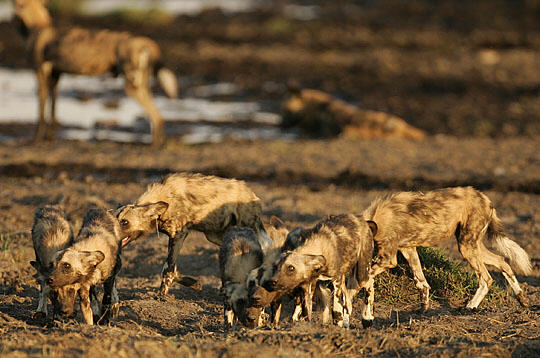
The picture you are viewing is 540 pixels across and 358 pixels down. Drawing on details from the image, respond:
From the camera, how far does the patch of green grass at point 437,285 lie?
802 cm

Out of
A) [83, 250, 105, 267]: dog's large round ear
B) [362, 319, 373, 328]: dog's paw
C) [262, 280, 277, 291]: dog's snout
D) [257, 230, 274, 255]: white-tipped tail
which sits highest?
[83, 250, 105, 267]: dog's large round ear

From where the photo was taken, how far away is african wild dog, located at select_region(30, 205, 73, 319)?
6.87 meters

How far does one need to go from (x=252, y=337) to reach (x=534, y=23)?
29.5 m

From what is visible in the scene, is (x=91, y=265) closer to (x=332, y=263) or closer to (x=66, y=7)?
(x=332, y=263)

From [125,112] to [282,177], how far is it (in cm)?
688

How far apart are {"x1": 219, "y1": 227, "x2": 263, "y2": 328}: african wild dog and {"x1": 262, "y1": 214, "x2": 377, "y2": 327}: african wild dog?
379 mm

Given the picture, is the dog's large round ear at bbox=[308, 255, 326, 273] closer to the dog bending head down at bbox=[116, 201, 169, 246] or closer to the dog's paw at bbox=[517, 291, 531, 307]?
the dog bending head down at bbox=[116, 201, 169, 246]

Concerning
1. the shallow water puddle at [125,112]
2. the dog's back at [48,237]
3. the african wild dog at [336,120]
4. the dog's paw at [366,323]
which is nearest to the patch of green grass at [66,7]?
the shallow water puddle at [125,112]

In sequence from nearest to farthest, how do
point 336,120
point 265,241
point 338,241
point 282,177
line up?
point 338,241 → point 265,241 → point 282,177 → point 336,120

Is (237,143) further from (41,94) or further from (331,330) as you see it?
(331,330)

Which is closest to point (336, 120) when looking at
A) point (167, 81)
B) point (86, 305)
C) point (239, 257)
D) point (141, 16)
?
point (167, 81)

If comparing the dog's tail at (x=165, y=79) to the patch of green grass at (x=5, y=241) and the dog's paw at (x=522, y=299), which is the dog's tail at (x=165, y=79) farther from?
the dog's paw at (x=522, y=299)

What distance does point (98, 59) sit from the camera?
14883mm

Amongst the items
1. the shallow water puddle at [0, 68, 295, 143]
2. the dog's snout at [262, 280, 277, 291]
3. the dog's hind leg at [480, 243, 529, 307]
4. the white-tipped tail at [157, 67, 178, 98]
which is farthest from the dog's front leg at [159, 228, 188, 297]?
the shallow water puddle at [0, 68, 295, 143]
